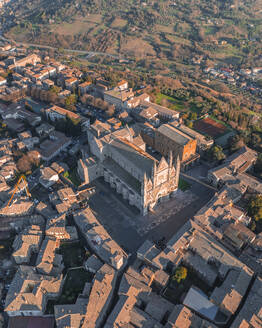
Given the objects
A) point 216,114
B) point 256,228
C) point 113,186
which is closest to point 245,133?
point 216,114

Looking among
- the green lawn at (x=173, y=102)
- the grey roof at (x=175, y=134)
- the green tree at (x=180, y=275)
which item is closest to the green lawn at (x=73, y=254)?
the green tree at (x=180, y=275)

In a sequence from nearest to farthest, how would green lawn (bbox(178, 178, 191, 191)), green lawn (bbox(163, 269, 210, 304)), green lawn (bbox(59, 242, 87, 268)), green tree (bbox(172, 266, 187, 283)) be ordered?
1. green lawn (bbox(163, 269, 210, 304))
2. green tree (bbox(172, 266, 187, 283))
3. green lawn (bbox(59, 242, 87, 268))
4. green lawn (bbox(178, 178, 191, 191))

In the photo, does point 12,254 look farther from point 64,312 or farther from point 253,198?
point 253,198

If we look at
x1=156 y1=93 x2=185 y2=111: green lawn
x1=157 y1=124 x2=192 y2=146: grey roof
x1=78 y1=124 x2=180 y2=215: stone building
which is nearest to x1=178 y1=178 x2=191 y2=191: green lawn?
x1=78 y1=124 x2=180 y2=215: stone building

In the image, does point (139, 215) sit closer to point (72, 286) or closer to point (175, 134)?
point (72, 286)

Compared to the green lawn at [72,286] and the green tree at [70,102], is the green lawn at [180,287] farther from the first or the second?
the green tree at [70,102]

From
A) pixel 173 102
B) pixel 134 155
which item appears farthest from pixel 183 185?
pixel 173 102

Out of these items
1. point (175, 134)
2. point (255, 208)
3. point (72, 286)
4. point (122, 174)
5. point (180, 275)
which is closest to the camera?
point (180, 275)

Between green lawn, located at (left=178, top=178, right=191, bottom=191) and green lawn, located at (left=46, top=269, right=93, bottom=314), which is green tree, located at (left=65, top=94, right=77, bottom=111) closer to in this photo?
green lawn, located at (left=178, top=178, right=191, bottom=191)
